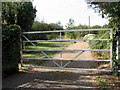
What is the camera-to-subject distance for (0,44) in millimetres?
4441

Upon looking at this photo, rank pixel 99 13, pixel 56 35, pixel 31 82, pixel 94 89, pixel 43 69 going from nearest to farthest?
1. pixel 94 89
2. pixel 31 82
3. pixel 99 13
4. pixel 43 69
5. pixel 56 35

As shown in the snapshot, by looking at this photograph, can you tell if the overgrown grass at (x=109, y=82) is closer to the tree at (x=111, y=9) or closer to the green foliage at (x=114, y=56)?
the green foliage at (x=114, y=56)

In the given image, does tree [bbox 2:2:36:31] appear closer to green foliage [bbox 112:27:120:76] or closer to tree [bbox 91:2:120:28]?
tree [bbox 91:2:120:28]

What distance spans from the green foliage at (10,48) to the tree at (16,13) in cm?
134

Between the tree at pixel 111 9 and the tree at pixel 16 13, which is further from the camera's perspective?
the tree at pixel 16 13

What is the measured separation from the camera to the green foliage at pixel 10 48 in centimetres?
459

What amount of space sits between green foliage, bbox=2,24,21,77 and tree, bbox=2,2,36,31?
1341 mm

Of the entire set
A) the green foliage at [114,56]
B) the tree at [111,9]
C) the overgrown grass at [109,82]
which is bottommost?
the overgrown grass at [109,82]

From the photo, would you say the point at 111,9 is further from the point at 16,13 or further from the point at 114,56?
the point at 16,13

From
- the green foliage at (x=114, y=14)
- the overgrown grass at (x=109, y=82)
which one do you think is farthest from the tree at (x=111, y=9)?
the overgrown grass at (x=109, y=82)

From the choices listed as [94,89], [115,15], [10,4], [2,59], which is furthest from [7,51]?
[115,15]

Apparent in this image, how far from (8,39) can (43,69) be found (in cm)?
228

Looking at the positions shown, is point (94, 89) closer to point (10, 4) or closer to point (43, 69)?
point (43, 69)

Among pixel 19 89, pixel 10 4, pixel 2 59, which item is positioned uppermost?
pixel 10 4
